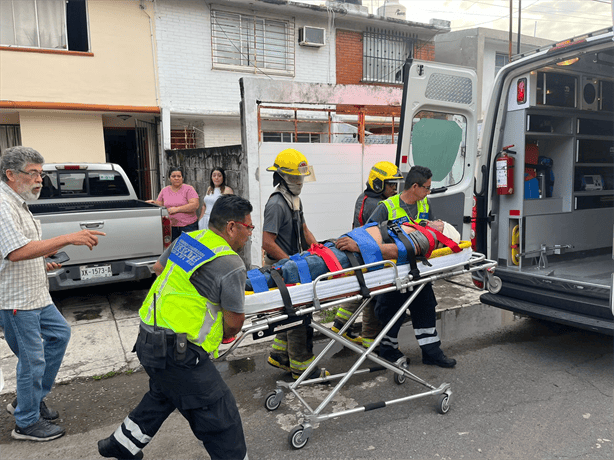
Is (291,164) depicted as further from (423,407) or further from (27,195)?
(423,407)

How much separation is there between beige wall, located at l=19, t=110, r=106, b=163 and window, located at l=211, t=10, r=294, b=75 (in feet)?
10.3

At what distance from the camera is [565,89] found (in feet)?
17.1

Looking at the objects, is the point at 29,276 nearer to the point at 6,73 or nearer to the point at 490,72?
the point at 6,73

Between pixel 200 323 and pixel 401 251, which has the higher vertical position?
pixel 401 251

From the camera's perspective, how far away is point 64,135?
398 inches

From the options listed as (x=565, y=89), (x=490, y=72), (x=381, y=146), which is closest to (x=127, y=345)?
(x=381, y=146)

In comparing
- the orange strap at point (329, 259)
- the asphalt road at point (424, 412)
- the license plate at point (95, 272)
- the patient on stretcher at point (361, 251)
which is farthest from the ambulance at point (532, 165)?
the license plate at point (95, 272)

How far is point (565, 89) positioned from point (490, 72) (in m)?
13.4

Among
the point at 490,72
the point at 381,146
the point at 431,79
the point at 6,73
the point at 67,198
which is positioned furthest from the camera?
the point at 490,72

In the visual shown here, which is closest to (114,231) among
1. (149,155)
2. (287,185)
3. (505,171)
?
(287,185)

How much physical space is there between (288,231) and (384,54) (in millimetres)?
10859

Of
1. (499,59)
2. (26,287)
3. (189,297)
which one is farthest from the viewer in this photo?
(499,59)

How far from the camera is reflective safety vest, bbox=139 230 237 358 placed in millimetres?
2275

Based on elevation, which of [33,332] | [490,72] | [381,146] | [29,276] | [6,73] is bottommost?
[33,332]
